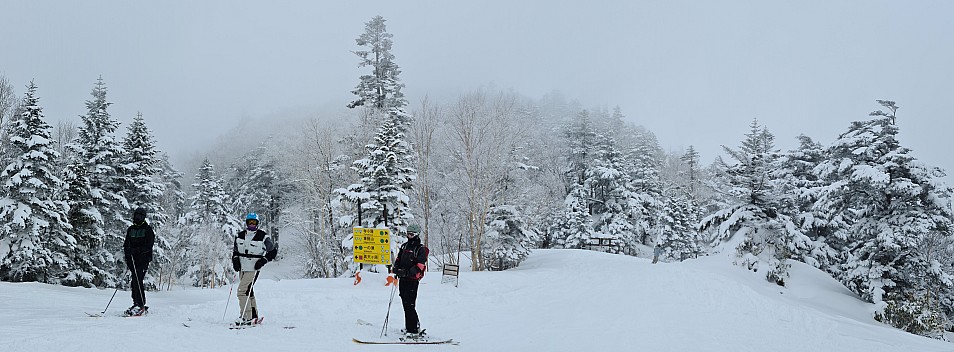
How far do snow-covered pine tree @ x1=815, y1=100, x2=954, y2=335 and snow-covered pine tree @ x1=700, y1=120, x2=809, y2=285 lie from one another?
3.00 meters

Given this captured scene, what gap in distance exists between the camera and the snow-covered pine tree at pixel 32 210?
60.1 feet

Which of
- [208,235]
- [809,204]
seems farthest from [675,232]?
[208,235]

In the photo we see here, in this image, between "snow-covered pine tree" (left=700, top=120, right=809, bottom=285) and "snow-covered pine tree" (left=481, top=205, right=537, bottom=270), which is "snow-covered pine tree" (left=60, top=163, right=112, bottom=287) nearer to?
"snow-covered pine tree" (left=481, top=205, right=537, bottom=270)

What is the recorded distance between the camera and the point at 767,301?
47.6ft

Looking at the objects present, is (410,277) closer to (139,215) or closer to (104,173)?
(139,215)

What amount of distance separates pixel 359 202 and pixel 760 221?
60.4 ft

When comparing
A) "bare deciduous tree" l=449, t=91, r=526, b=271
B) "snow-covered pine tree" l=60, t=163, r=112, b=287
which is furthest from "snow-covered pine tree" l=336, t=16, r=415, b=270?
"snow-covered pine tree" l=60, t=163, r=112, b=287

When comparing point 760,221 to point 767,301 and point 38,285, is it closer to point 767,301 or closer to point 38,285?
point 767,301

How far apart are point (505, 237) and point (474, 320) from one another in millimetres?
14499

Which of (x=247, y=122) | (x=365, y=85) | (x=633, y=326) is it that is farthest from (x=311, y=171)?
(x=247, y=122)

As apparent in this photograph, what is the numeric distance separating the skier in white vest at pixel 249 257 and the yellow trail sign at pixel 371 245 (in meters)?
7.80

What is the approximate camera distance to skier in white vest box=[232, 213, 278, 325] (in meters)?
7.83

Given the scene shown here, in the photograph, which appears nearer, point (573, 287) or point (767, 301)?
point (767, 301)

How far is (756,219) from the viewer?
2362cm
